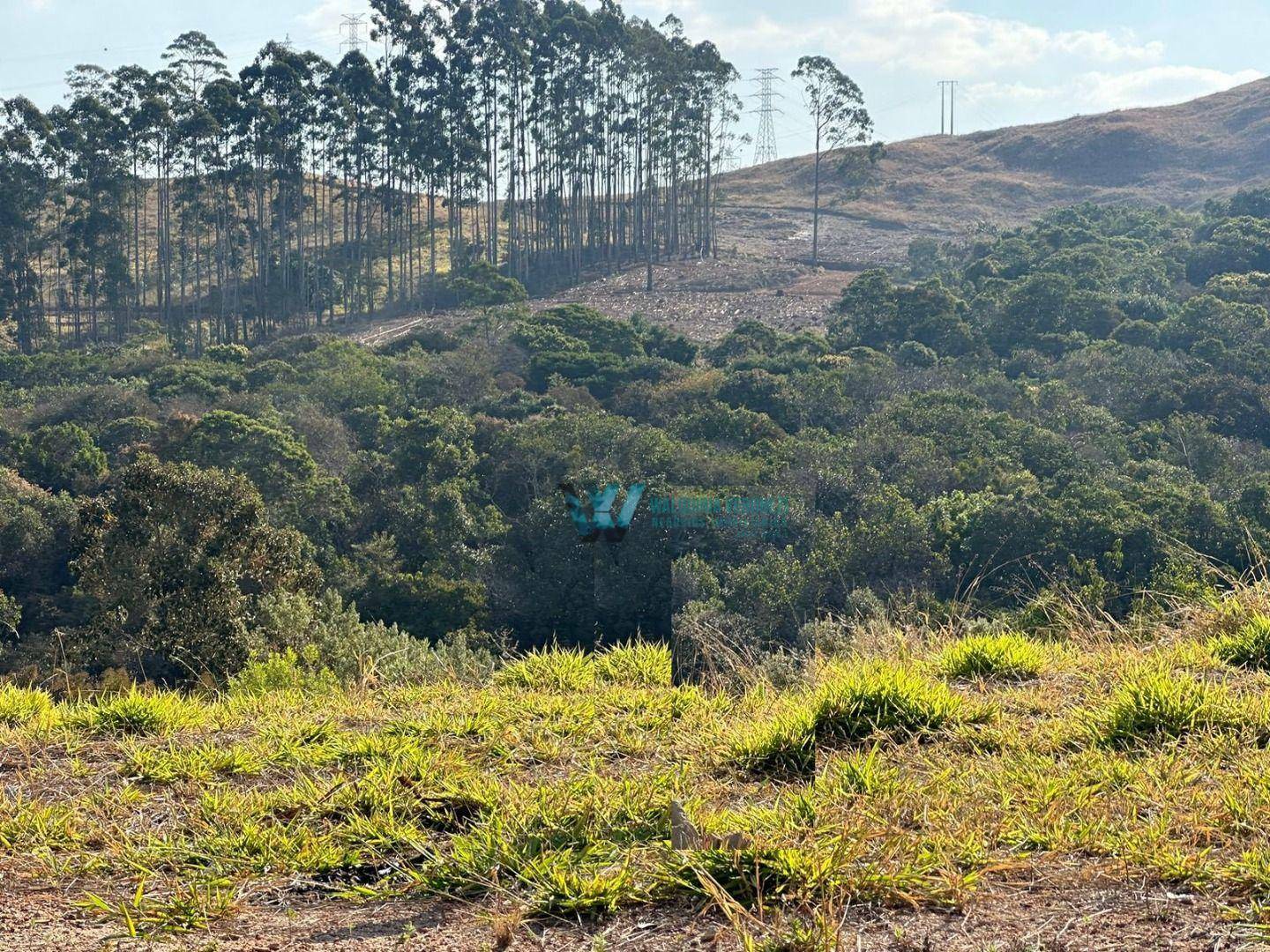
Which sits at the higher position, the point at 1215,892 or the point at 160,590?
the point at 1215,892

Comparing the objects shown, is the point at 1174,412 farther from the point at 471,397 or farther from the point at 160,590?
the point at 160,590

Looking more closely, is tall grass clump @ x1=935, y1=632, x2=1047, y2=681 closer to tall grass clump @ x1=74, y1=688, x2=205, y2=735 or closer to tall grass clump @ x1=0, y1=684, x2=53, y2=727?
tall grass clump @ x1=74, y1=688, x2=205, y2=735

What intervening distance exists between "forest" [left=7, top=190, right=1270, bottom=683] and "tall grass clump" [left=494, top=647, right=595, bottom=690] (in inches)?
86.8

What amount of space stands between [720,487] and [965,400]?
359 inches

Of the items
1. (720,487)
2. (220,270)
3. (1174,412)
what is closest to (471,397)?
(720,487)

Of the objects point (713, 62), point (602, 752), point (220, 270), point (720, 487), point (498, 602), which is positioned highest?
point (713, 62)

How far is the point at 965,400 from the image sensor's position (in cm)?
2905

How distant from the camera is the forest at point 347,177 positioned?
4903 cm

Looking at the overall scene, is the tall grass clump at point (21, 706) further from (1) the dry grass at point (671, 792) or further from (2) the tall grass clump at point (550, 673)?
(2) the tall grass clump at point (550, 673)

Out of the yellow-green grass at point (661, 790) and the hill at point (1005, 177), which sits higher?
the hill at point (1005, 177)

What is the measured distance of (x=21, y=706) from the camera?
4812 mm

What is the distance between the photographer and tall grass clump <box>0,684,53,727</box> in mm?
4664

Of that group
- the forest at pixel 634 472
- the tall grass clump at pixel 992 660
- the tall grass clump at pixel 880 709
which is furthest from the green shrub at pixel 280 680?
the tall grass clump at pixel 992 660

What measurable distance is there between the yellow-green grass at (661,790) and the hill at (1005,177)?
53.7 metres
